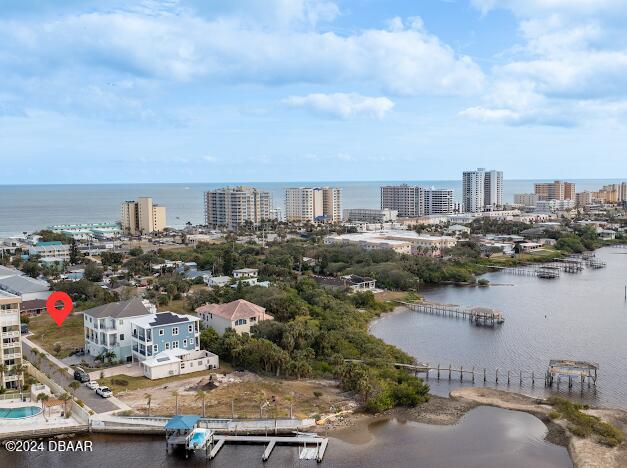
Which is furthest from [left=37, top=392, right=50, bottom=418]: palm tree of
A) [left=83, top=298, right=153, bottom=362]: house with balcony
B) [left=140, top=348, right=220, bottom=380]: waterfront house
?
[left=83, top=298, right=153, bottom=362]: house with balcony

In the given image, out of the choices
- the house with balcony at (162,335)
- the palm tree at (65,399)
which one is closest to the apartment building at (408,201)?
the house with balcony at (162,335)

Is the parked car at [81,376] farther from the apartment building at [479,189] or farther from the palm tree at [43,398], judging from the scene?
the apartment building at [479,189]

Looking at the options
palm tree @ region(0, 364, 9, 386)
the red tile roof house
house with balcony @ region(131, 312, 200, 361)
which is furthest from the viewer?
the red tile roof house

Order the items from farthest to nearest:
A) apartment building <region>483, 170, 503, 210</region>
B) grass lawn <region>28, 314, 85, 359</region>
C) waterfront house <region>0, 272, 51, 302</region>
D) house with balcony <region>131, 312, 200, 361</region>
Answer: apartment building <region>483, 170, 503, 210</region>, waterfront house <region>0, 272, 51, 302</region>, grass lawn <region>28, 314, 85, 359</region>, house with balcony <region>131, 312, 200, 361</region>

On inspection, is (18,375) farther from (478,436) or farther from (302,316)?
(478,436)

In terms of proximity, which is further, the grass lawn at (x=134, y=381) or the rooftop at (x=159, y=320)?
the rooftop at (x=159, y=320)

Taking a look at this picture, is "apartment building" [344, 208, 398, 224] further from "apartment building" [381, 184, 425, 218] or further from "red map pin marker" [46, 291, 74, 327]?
"red map pin marker" [46, 291, 74, 327]
